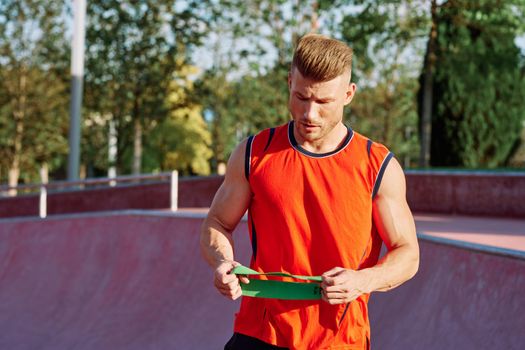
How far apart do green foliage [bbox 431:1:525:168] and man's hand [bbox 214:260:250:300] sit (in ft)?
64.8

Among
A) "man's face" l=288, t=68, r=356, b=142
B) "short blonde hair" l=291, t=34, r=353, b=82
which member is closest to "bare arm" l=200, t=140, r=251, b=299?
"man's face" l=288, t=68, r=356, b=142

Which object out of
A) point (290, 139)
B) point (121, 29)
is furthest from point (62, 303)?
point (121, 29)

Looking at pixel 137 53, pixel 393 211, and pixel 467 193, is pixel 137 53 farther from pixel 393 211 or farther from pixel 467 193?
pixel 393 211

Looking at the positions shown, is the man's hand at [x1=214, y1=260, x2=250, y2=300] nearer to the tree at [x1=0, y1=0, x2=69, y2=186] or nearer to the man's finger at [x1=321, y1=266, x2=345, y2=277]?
the man's finger at [x1=321, y1=266, x2=345, y2=277]

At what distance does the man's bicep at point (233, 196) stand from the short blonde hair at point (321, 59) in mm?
434

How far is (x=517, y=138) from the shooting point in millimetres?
22938

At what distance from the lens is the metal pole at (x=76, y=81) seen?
16203 millimetres

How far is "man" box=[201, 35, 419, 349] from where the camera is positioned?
9.39 feet

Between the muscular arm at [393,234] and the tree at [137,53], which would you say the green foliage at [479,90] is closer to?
the tree at [137,53]

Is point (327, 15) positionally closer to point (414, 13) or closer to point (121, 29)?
point (414, 13)

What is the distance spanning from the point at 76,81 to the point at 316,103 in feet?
47.5

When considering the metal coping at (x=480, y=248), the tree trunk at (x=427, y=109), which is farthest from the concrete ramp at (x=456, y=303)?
the tree trunk at (x=427, y=109)

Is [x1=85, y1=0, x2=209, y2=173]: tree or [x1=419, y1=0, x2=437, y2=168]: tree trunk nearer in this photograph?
[x1=419, y1=0, x2=437, y2=168]: tree trunk

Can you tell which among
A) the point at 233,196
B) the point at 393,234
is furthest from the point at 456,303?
the point at 233,196
